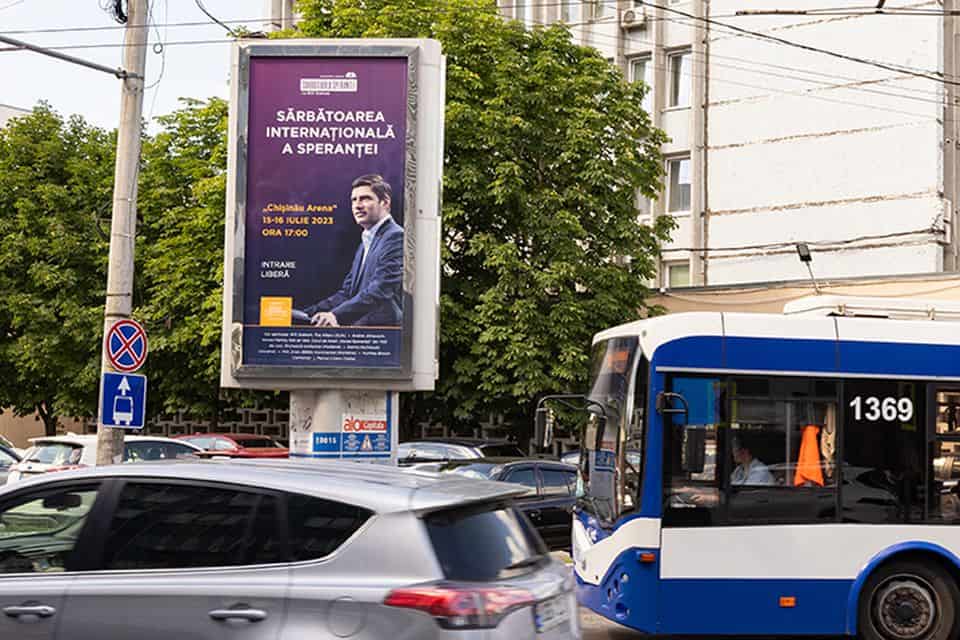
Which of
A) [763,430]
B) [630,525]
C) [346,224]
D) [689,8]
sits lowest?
[630,525]

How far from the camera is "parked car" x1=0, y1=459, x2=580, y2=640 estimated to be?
556 centimetres

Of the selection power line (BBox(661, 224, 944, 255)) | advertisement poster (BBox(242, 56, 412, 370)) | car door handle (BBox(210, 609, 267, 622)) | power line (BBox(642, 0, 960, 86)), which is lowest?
A: car door handle (BBox(210, 609, 267, 622))

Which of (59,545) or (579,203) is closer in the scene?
(59,545)

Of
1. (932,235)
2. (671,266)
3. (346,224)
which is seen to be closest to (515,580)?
(346,224)

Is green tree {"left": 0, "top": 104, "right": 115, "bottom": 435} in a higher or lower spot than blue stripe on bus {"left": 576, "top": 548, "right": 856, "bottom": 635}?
higher

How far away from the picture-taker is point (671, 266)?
39.6 m

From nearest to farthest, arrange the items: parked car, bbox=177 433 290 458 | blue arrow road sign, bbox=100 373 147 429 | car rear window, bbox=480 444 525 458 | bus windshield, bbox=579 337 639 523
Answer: bus windshield, bbox=579 337 639 523 → blue arrow road sign, bbox=100 373 147 429 → car rear window, bbox=480 444 525 458 → parked car, bbox=177 433 290 458

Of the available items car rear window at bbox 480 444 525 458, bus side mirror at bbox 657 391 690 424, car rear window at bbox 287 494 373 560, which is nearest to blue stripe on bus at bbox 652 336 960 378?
bus side mirror at bbox 657 391 690 424

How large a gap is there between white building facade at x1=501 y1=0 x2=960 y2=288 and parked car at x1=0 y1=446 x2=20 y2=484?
18987 millimetres

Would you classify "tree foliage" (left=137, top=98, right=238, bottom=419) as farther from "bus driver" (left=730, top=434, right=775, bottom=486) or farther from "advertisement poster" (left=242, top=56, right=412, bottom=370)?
"bus driver" (left=730, top=434, right=775, bottom=486)

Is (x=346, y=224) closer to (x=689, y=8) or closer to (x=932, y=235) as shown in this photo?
(x=932, y=235)

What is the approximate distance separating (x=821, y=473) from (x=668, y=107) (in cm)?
3040

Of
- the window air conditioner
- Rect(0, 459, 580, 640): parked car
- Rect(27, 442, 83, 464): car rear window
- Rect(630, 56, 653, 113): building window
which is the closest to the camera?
Rect(0, 459, 580, 640): parked car

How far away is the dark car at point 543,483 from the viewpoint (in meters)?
17.7
